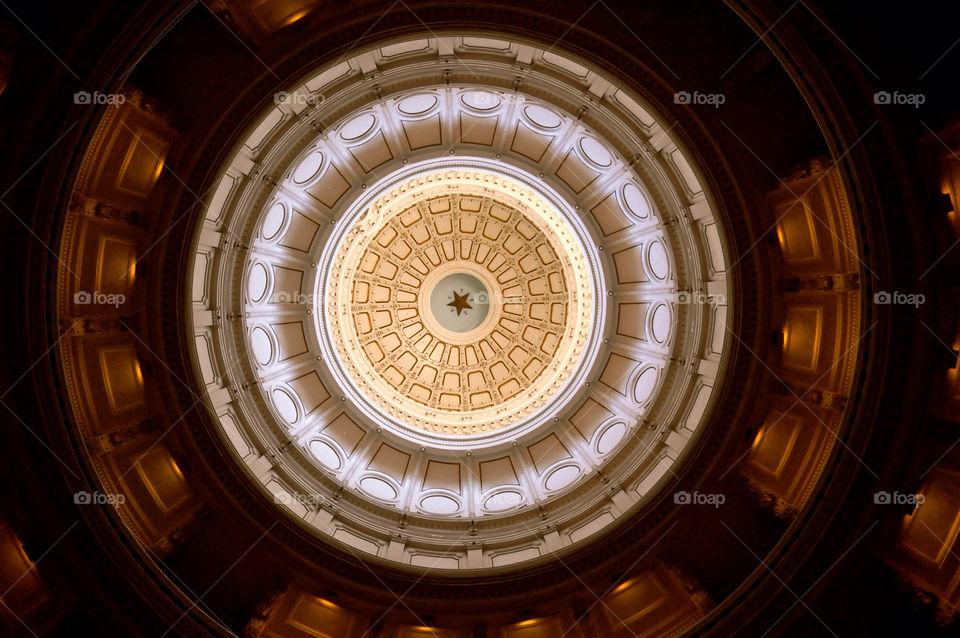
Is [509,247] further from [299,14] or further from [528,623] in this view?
[528,623]

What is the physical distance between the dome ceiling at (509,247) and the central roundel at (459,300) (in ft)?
0.42

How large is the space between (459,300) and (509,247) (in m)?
3.31

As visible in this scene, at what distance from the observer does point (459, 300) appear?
79.2 feet

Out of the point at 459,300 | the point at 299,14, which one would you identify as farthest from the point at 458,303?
the point at 299,14

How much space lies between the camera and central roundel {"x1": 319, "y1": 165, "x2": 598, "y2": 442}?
19578 mm

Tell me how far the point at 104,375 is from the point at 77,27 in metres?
7.34

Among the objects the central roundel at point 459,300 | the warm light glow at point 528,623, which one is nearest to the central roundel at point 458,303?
the central roundel at point 459,300

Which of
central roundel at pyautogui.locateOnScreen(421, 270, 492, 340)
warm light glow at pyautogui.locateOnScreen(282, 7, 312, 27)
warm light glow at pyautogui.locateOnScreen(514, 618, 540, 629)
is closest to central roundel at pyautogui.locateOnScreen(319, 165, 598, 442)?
central roundel at pyautogui.locateOnScreen(421, 270, 492, 340)

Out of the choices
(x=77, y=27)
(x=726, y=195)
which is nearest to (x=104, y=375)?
(x=77, y=27)

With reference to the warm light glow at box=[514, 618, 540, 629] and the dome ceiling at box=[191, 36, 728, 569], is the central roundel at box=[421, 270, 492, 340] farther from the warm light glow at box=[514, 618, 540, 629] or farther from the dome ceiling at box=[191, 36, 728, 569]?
the warm light glow at box=[514, 618, 540, 629]

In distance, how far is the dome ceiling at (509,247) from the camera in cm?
1404

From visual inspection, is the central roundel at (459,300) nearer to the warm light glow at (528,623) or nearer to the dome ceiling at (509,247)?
the dome ceiling at (509,247)

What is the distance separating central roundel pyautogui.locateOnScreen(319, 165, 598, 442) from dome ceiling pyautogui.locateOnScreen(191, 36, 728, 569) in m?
0.13

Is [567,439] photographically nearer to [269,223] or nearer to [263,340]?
[263,340]
